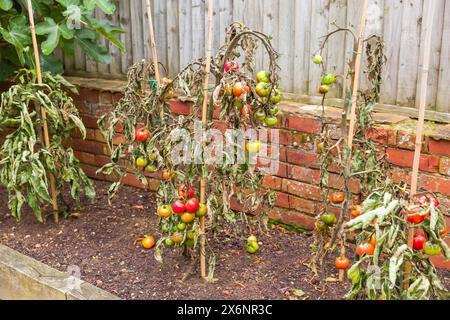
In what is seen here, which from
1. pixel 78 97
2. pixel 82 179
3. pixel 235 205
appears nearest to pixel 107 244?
pixel 82 179

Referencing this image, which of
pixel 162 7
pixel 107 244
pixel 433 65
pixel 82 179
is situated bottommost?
pixel 107 244

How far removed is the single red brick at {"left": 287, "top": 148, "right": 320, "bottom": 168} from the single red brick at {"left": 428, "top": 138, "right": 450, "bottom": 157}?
0.73 m

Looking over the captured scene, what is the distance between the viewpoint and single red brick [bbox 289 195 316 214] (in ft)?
12.8

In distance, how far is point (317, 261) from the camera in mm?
3561

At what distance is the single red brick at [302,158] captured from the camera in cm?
383

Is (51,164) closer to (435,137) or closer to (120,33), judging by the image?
(120,33)

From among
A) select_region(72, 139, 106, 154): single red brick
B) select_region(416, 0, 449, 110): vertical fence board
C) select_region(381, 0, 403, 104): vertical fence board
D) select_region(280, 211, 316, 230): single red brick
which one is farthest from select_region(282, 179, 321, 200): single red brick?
select_region(72, 139, 106, 154): single red brick

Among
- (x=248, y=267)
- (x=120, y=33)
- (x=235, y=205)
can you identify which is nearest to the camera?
(x=248, y=267)

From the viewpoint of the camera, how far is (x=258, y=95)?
9.91 feet

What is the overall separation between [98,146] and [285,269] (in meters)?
2.18

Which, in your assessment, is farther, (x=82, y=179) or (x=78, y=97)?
(x=78, y=97)

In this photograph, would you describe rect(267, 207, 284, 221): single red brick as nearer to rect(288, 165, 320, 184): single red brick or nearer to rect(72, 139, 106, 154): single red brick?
rect(288, 165, 320, 184): single red brick

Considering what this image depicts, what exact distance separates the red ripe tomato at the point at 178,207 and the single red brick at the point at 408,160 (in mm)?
1294

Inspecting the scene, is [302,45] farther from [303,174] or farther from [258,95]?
[258,95]
